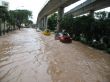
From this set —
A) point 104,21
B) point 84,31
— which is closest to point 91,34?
point 84,31

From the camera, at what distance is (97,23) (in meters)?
32.2

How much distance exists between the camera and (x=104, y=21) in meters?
31.3

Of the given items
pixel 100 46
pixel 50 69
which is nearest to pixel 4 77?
pixel 50 69

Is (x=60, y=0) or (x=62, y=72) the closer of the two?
(x=62, y=72)

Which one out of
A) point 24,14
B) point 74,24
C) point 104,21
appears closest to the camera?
point 104,21

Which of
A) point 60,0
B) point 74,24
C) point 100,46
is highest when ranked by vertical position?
point 60,0

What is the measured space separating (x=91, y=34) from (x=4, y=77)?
24565mm

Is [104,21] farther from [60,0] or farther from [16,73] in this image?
[16,73]

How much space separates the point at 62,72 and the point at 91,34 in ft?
71.8

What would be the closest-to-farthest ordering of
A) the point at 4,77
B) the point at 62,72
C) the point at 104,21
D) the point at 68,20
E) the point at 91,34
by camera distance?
the point at 4,77, the point at 62,72, the point at 104,21, the point at 91,34, the point at 68,20

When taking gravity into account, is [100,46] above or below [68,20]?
below

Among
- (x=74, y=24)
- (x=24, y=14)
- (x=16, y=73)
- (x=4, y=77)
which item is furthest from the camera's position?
(x=24, y=14)

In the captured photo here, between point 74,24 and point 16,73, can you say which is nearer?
point 16,73

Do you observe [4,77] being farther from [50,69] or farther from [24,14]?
[24,14]
